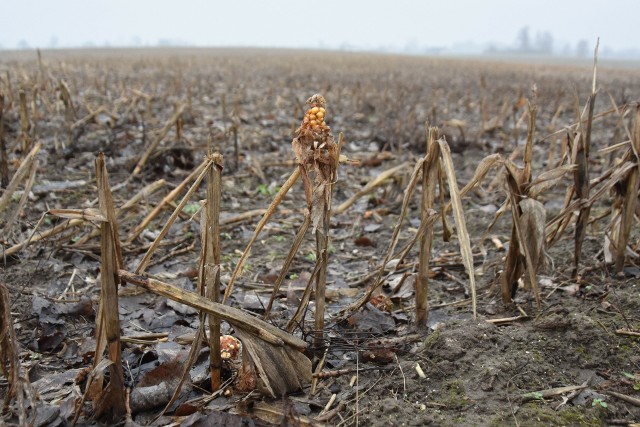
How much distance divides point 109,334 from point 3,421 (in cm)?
52

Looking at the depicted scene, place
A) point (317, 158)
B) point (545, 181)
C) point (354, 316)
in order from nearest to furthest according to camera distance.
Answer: point (317, 158)
point (545, 181)
point (354, 316)

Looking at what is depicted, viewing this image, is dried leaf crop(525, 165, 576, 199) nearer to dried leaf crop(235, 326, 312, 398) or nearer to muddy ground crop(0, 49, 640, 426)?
muddy ground crop(0, 49, 640, 426)

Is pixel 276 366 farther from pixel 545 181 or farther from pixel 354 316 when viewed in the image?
pixel 545 181

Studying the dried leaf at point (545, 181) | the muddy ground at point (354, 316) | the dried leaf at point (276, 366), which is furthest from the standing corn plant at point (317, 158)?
the dried leaf at point (545, 181)

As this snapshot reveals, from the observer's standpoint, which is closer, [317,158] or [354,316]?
[317,158]

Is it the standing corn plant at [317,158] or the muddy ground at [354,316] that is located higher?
the standing corn plant at [317,158]

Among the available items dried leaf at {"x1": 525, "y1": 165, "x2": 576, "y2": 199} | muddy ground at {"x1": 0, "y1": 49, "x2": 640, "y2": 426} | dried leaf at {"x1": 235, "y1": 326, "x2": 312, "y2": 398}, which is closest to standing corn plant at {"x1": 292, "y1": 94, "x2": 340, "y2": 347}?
Answer: dried leaf at {"x1": 235, "y1": 326, "x2": 312, "y2": 398}

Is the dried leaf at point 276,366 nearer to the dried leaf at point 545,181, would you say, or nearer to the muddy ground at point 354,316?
the muddy ground at point 354,316

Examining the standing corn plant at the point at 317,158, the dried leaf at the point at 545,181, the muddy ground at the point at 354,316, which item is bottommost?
the muddy ground at the point at 354,316

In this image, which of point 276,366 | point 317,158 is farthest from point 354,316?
point 317,158

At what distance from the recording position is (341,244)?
4270 mm

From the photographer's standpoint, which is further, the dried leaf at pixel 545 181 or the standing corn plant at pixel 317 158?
the dried leaf at pixel 545 181

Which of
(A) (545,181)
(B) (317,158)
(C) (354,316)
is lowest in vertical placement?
(C) (354,316)

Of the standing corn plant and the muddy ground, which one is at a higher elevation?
the standing corn plant
